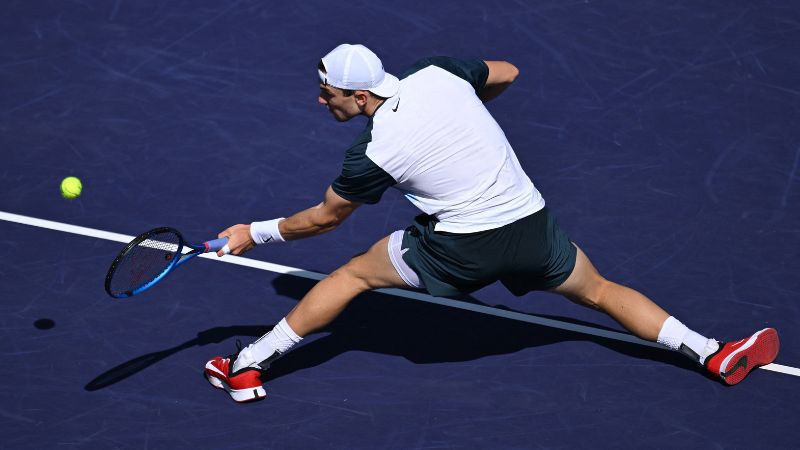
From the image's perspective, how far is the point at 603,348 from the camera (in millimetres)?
7902

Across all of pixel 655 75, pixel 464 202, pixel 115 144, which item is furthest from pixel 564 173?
pixel 115 144

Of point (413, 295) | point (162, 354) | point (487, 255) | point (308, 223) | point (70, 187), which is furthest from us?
point (70, 187)

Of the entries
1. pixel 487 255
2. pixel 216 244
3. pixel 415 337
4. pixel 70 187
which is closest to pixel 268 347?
pixel 216 244

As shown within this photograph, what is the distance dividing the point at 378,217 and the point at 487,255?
1825mm

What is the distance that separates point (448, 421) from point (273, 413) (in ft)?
3.17

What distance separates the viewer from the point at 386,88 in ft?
22.2

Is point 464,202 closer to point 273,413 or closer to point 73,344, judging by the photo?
point 273,413

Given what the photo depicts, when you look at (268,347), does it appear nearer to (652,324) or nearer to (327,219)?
(327,219)

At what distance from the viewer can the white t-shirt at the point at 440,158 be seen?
674 cm

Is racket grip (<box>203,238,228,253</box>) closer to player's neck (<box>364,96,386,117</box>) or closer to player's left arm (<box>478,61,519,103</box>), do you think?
player's neck (<box>364,96,386,117</box>)

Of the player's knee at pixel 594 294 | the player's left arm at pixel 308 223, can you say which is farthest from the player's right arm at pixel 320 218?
the player's knee at pixel 594 294

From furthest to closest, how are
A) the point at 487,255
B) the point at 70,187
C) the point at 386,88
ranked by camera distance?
1. the point at 70,187
2. the point at 487,255
3. the point at 386,88

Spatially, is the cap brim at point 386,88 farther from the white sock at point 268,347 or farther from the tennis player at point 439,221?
the white sock at point 268,347

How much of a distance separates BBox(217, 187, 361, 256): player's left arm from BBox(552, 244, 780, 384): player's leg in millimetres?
1274
